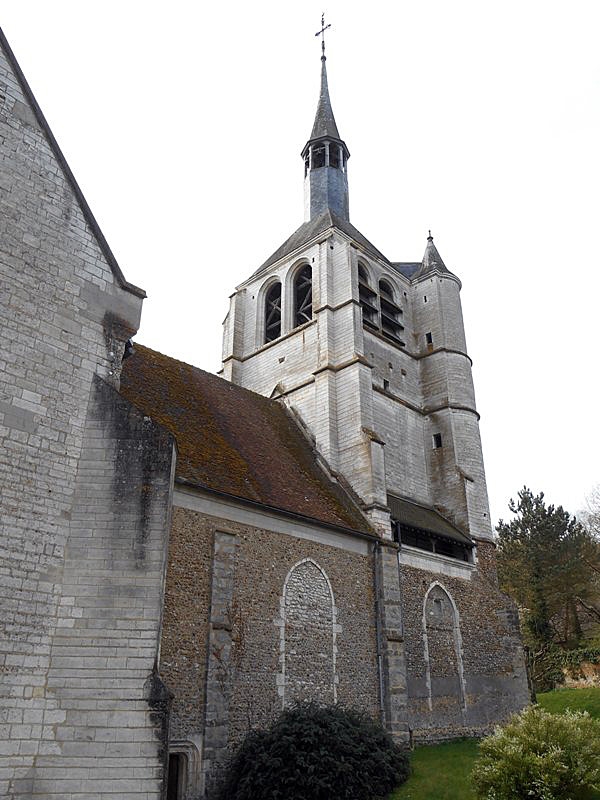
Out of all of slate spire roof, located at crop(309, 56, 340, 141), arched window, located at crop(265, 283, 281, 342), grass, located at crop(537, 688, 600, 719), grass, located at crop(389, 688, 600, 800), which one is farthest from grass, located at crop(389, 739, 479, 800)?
slate spire roof, located at crop(309, 56, 340, 141)

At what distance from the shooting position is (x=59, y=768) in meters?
7.73

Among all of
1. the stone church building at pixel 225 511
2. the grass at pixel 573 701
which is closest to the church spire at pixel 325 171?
the stone church building at pixel 225 511

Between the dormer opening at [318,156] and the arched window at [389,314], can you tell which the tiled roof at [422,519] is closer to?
the arched window at [389,314]

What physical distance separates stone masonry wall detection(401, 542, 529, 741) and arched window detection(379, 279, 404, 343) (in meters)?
9.05

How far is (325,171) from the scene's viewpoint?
2925 cm

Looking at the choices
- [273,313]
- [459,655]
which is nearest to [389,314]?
[273,313]

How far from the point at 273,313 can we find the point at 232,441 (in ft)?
32.9

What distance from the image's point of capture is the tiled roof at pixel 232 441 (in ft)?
48.1

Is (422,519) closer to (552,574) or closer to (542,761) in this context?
(542,761)

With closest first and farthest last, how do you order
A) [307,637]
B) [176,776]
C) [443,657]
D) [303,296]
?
[176,776] < [307,637] < [443,657] < [303,296]

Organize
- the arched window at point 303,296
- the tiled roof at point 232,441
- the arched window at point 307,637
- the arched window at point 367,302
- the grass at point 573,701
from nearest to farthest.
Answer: the arched window at point 307,637 → the tiled roof at point 232,441 → the grass at point 573,701 → the arched window at point 367,302 → the arched window at point 303,296

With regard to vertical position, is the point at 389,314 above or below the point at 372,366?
above

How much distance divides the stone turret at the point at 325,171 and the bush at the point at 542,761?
22188 millimetres

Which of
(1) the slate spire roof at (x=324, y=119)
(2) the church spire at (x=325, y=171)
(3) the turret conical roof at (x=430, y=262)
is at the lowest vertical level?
(3) the turret conical roof at (x=430, y=262)
